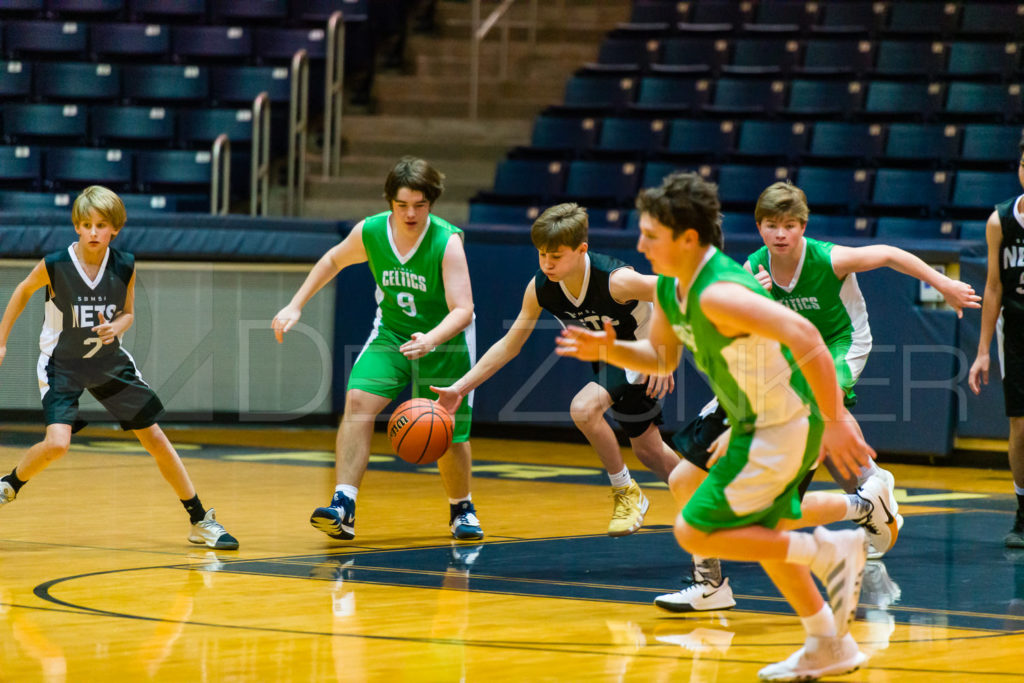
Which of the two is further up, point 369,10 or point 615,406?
point 369,10

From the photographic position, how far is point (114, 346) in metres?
6.60

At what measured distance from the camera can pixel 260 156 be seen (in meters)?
13.7

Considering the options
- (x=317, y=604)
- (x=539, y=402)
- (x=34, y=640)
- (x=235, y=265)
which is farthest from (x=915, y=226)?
(x=34, y=640)

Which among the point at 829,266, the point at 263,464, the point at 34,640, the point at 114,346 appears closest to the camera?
the point at 34,640

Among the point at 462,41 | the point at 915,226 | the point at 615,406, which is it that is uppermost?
the point at 462,41

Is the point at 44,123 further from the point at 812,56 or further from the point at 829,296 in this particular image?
the point at 829,296

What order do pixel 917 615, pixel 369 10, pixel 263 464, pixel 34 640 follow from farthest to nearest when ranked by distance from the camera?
pixel 369 10
pixel 263 464
pixel 917 615
pixel 34 640

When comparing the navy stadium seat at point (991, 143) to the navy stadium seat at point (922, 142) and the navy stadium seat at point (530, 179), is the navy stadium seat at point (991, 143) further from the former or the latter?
the navy stadium seat at point (530, 179)

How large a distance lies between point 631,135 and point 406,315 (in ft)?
21.7

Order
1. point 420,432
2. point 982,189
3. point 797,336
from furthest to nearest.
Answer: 1. point 982,189
2. point 420,432
3. point 797,336

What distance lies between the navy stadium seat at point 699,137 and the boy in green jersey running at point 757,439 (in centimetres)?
849

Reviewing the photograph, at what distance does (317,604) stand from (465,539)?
5.41ft

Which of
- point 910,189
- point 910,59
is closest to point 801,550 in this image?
point 910,189

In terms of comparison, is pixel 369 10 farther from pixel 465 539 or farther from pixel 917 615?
pixel 917 615
